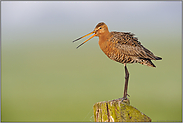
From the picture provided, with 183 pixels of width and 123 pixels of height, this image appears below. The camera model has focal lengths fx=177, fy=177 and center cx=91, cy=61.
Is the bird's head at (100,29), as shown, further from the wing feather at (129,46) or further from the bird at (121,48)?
the wing feather at (129,46)

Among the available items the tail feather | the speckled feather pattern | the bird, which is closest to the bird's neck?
the bird

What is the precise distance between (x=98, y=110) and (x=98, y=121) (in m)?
0.28

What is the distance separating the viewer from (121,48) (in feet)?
19.5

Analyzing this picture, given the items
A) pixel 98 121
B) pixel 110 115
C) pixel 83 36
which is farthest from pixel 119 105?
pixel 83 36

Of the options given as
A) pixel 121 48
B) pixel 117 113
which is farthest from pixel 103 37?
pixel 117 113

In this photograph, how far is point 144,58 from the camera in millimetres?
6047

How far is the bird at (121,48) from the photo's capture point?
593 centimetres

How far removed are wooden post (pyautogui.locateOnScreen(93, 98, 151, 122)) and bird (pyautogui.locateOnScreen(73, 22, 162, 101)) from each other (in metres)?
1.59

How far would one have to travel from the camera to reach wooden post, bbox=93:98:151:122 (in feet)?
13.2

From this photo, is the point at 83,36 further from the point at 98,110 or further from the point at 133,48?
the point at 98,110

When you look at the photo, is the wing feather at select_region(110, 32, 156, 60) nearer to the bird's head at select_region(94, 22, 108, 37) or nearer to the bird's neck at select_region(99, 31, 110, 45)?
the bird's neck at select_region(99, 31, 110, 45)

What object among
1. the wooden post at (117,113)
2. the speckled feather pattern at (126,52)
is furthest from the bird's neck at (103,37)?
the wooden post at (117,113)

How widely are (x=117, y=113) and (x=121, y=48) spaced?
8.07ft

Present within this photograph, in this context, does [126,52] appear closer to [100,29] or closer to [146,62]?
[146,62]
